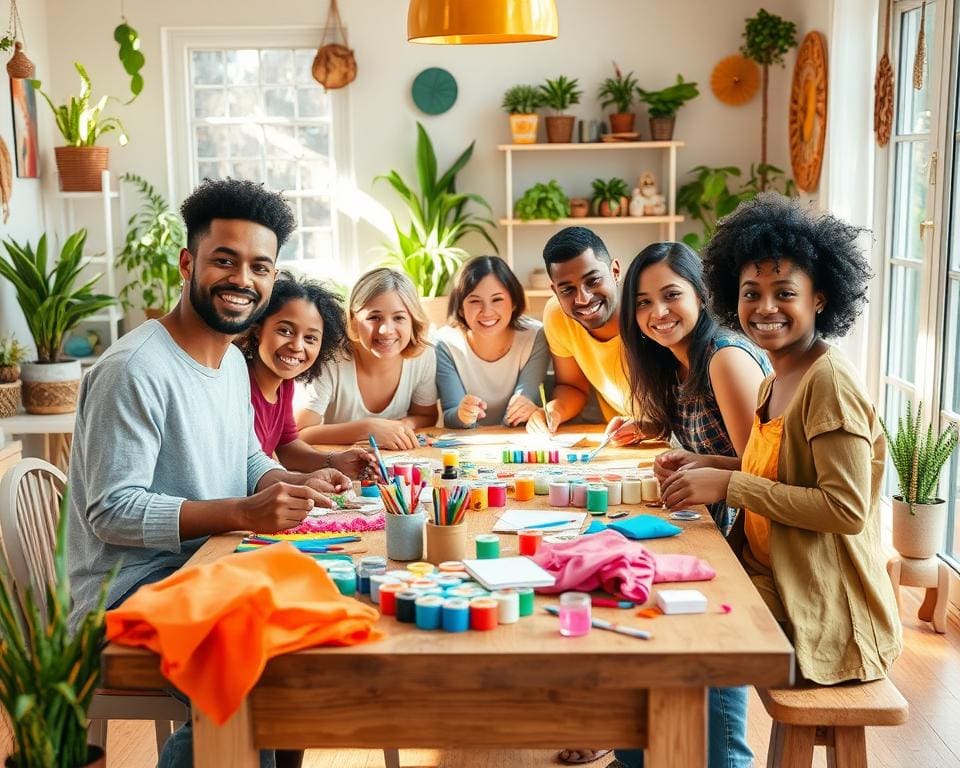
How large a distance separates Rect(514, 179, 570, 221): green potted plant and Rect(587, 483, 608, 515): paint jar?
387 cm

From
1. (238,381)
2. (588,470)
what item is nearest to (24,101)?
(238,381)

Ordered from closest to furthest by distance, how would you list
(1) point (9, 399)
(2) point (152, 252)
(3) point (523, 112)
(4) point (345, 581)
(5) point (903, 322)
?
(4) point (345, 581), (5) point (903, 322), (1) point (9, 399), (2) point (152, 252), (3) point (523, 112)

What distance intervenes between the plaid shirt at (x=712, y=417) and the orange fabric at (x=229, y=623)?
1334mm

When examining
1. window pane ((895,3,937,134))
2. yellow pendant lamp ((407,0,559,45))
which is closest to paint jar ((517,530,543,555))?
yellow pendant lamp ((407,0,559,45))

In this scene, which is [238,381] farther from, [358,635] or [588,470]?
[358,635]

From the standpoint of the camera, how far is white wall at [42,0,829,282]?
6.03 meters

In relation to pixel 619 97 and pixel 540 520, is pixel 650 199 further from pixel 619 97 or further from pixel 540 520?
pixel 540 520

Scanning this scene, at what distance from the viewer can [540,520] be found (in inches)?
83.9

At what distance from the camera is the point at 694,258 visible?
2820mm

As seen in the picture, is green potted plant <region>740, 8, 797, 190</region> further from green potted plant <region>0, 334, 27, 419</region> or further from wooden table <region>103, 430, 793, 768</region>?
wooden table <region>103, 430, 793, 768</region>

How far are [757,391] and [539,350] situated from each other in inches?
49.4

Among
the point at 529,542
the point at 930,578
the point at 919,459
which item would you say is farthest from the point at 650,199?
the point at 529,542

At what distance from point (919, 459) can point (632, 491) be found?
183cm

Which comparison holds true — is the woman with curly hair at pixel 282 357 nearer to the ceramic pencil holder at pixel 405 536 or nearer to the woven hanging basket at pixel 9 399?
the ceramic pencil holder at pixel 405 536
